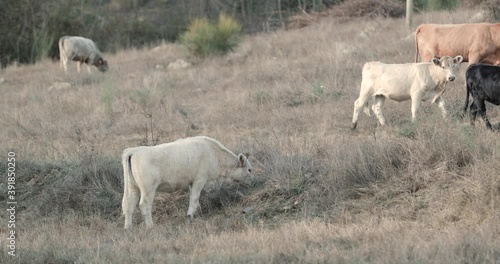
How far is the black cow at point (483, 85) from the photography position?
1164 centimetres

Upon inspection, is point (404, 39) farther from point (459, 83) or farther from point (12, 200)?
point (12, 200)

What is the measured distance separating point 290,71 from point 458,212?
11.5 meters

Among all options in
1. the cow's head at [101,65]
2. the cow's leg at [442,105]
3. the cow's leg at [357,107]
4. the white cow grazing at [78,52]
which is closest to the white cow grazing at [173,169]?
the cow's leg at [357,107]

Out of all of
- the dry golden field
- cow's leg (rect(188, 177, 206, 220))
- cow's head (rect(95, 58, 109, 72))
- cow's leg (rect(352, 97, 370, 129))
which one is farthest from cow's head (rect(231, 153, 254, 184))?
cow's head (rect(95, 58, 109, 72))

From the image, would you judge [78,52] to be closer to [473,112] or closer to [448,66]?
[448,66]

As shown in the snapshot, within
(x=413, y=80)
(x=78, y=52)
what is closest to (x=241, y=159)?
(x=413, y=80)

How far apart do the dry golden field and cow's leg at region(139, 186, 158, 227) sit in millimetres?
198

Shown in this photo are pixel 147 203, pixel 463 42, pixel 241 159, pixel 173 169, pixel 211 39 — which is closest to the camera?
pixel 147 203

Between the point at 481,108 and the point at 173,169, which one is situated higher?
the point at 173,169

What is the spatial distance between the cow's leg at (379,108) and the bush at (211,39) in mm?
11849

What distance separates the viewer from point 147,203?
9.20 metres

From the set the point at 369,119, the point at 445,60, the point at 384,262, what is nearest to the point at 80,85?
the point at 369,119

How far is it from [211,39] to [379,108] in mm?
12242

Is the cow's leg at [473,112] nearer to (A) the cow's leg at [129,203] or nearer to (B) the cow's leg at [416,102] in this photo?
(B) the cow's leg at [416,102]
